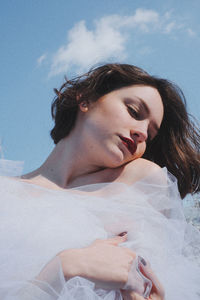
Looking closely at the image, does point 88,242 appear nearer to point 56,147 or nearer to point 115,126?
point 115,126

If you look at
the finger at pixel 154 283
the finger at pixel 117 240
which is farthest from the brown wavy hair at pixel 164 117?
the finger at pixel 154 283

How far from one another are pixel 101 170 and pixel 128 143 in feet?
1.05

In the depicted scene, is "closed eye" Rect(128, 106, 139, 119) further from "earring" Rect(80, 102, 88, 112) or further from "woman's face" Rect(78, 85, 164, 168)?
"earring" Rect(80, 102, 88, 112)

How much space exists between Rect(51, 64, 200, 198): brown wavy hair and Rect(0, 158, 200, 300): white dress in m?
0.80

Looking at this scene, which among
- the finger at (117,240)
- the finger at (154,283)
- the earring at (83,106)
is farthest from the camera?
the earring at (83,106)

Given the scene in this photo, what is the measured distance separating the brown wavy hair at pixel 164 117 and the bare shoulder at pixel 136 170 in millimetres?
597

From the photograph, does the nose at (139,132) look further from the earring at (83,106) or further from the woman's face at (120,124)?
the earring at (83,106)

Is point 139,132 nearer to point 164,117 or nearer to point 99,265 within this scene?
point 164,117

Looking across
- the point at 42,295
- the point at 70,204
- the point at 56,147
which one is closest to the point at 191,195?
the point at 56,147

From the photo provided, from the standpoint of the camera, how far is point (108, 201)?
177 centimetres

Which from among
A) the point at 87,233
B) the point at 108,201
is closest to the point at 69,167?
the point at 108,201

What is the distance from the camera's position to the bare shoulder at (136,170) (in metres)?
2.08

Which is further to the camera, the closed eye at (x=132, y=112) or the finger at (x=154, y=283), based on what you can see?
the closed eye at (x=132, y=112)

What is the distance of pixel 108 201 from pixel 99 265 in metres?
0.57
